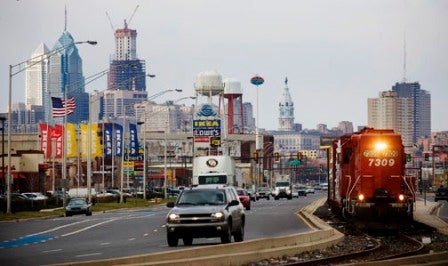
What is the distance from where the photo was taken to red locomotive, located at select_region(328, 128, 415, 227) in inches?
1858

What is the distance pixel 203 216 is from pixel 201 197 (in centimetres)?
158

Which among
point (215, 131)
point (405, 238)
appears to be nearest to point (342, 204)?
point (405, 238)

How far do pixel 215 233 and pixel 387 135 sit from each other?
15491mm

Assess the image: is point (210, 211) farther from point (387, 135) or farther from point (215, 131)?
point (215, 131)

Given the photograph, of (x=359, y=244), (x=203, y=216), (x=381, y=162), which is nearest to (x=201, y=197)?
(x=203, y=216)

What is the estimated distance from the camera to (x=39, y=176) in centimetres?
13662

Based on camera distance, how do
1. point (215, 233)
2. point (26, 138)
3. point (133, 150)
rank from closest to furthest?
point (215, 233), point (133, 150), point (26, 138)

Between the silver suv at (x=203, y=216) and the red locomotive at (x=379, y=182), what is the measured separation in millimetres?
11698

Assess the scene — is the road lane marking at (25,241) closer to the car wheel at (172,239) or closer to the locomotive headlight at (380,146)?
the car wheel at (172,239)

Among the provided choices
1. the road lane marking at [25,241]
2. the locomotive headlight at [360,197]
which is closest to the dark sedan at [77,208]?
the road lane marking at [25,241]

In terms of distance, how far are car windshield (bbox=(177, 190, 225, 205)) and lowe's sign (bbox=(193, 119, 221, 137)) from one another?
132 metres

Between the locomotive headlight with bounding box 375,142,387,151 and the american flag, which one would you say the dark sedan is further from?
the locomotive headlight with bounding box 375,142,387,151

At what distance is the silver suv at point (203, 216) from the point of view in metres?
35.1

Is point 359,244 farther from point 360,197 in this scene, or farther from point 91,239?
point 91,239
